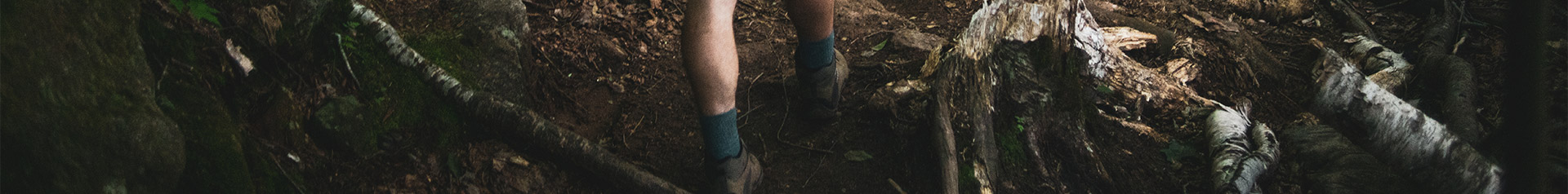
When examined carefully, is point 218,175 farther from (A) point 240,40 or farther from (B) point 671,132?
(B) point 671,132

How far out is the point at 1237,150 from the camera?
310 cm

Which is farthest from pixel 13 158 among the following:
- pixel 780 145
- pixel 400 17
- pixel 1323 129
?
pixel 1323 129

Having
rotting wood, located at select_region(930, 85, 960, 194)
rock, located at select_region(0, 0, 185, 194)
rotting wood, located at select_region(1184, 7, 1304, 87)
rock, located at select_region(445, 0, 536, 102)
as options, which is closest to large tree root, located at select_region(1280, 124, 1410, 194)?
rotting wood, located at select_region(1184, 7, 1304, 87)

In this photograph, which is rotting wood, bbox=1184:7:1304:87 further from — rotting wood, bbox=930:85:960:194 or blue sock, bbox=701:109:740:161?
blue sock, bbox=701:109:740:161

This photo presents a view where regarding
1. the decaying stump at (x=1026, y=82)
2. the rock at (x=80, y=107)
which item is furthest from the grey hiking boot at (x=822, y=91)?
the rock at (x=80, y=107)

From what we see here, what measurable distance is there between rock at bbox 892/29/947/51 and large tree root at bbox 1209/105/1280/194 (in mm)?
1266

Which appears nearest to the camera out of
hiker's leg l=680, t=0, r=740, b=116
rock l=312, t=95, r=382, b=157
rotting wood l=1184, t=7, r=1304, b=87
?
hiker's leg l=680, t=0, r=740, b=116

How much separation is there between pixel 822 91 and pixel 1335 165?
203cm

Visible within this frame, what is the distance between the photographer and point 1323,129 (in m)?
3.26

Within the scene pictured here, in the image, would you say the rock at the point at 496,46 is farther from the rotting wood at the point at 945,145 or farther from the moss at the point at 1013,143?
the moss at the point at 1013,143

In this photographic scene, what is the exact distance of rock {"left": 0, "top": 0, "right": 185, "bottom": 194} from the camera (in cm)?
132

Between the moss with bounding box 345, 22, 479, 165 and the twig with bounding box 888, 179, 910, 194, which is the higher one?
the moss with bounding box 345, 22, 479, 165

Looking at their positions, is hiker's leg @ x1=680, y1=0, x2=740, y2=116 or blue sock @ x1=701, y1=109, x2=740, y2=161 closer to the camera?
hiker's leg @ x1=680, y1=0, x2=740, y2=116

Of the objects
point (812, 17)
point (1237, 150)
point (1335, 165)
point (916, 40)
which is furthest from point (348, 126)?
point (1335, 165)
